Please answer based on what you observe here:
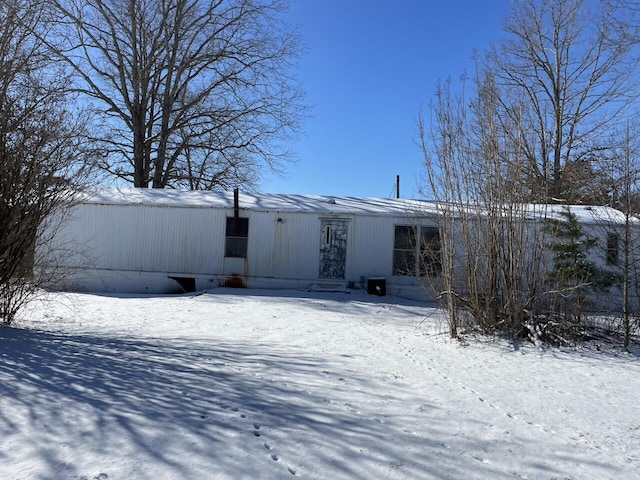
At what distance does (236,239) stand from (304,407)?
1037 cm

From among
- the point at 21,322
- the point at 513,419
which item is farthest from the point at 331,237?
the point at 513,419

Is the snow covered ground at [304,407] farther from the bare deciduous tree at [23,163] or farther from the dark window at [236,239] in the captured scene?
the dark window at [236,239]

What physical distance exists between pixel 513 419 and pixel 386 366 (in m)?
1.81

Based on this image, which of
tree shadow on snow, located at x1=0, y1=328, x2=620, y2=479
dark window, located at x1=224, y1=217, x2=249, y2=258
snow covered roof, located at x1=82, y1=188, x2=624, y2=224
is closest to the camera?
tree shadow on snow, located at x1=0, y1=328, x2=620, y2=479

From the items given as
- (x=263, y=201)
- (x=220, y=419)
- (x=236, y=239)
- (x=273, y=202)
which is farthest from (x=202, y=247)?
(x=220, y=419)

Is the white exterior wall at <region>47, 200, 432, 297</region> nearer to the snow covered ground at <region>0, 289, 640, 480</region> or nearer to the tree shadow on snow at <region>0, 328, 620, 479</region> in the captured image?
the snow covered ground at <region>0, 289, 640, 480</region>

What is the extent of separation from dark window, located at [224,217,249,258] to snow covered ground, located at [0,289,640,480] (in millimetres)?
6435

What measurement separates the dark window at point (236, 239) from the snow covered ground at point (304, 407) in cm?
644

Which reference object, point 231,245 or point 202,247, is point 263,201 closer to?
point 231,245

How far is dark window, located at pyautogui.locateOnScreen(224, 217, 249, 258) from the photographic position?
13.7 metres

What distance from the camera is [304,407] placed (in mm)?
3691

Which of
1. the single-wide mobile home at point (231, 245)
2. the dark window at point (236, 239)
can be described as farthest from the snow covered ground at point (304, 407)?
the dark window at point (236, 239)

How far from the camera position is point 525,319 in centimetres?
723

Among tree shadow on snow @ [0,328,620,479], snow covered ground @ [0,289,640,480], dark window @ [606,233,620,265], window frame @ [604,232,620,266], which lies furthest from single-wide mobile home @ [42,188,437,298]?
tree shadow on snow @ [0,328,620,479]
